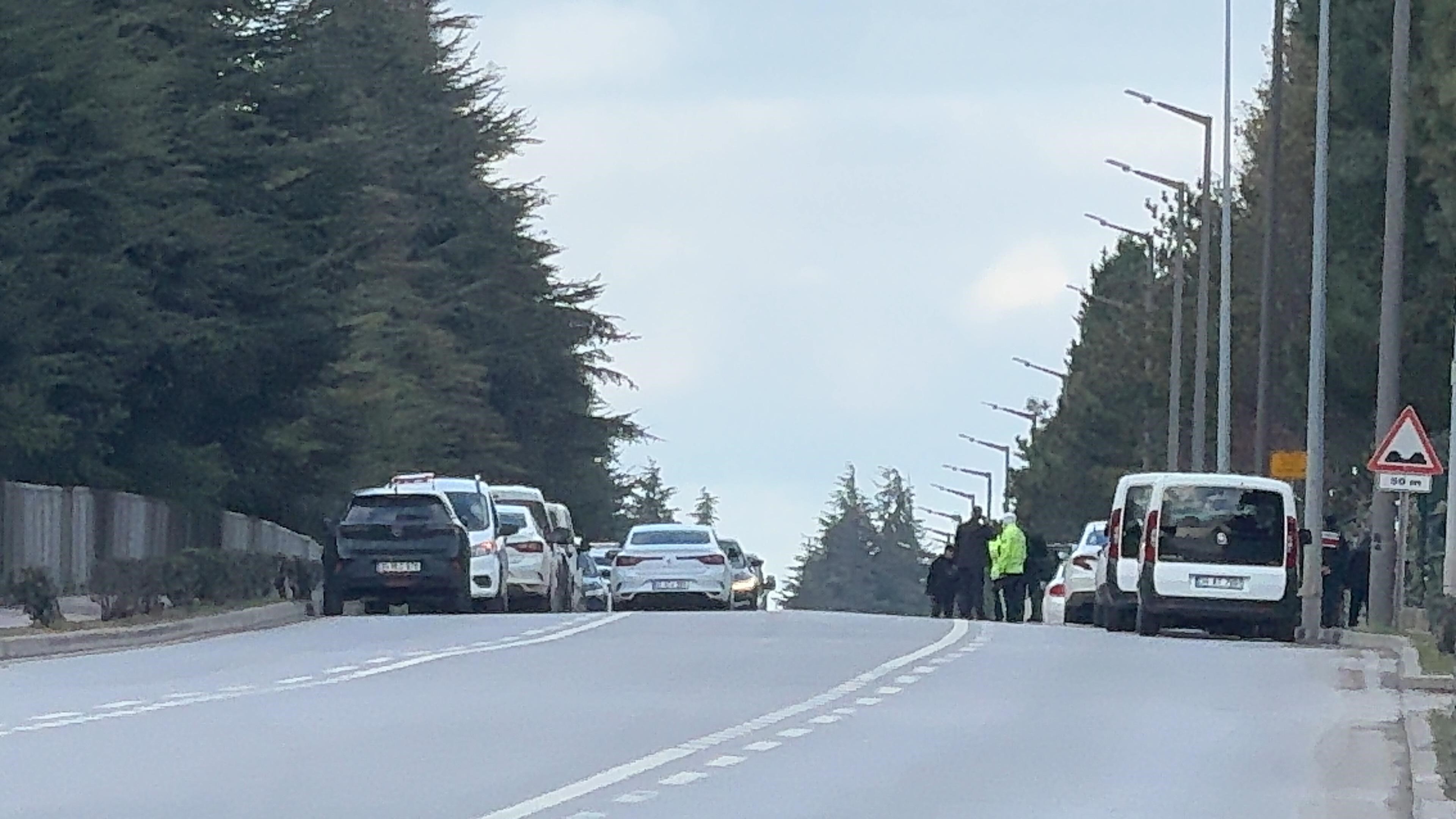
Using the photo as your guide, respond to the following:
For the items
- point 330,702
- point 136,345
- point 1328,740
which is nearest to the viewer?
point 1328,740

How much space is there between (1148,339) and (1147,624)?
49169 mm

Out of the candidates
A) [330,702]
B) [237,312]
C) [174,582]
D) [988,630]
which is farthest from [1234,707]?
[237,312]

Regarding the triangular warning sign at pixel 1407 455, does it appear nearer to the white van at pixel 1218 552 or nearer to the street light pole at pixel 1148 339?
the white van at pixel 1218 552

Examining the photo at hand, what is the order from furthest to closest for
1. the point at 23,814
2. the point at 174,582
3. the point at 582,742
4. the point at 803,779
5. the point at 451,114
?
1. the point at 451,114
2. the point at 174,582
3. the point at 582,742
4. the point at 803,779
5. the point at 23,814

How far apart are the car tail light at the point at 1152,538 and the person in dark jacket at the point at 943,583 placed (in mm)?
12557

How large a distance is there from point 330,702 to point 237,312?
32613 millimetres

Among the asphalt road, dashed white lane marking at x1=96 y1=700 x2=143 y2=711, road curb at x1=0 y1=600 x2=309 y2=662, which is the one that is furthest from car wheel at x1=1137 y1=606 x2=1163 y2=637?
dashed white lane marking at x1=96 y1=700 x2=143 y2=711

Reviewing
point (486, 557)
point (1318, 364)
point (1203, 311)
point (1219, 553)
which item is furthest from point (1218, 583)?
point (1203, 311)

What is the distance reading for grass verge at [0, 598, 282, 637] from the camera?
32594 millimetres

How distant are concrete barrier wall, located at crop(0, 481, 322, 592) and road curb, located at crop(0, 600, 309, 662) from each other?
2730 millimetres

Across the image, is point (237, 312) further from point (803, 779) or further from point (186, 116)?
point (803, 779)

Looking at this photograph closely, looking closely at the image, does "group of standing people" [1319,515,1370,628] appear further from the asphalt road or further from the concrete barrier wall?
the concrete barrier wall

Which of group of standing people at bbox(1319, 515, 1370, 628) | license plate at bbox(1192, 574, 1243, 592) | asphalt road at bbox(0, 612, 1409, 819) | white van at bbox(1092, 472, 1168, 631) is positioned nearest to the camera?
asphalt road at bbox(0, 612, 1409, 819)

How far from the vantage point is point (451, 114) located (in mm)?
87688
